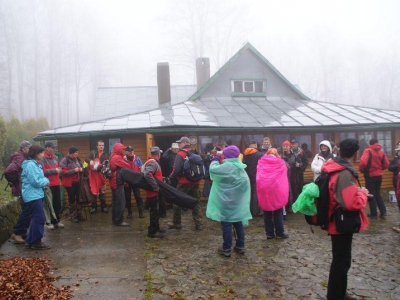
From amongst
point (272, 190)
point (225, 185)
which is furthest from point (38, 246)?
point (272, 190)

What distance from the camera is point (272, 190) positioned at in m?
6.29

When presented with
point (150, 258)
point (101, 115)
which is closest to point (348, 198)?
point (150, 258)

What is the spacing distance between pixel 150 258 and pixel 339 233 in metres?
3.24

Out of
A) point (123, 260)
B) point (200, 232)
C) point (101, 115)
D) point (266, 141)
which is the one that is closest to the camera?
point (123, 260)

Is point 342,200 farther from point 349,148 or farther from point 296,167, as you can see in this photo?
point 296,167

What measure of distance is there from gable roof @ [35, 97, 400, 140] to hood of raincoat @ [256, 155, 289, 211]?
4.01 meters

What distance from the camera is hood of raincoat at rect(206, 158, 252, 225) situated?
540cm

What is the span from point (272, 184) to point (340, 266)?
9.26ft

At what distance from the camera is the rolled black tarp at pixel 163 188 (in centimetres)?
641

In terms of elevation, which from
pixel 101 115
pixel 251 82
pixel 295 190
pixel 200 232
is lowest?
pixel 200 232

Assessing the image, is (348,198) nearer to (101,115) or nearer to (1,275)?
(1,275)

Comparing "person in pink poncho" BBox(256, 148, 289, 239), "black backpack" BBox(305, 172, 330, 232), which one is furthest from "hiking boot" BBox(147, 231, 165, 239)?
"black backpack" BBox(305, 172, 330, 232)

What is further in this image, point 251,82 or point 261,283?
point 251,82

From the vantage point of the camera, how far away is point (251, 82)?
14.3 m
